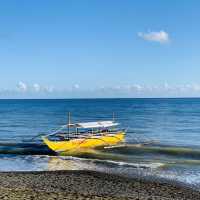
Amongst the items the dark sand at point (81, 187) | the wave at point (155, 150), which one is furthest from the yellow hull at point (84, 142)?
the dark sand at point (81, 187)

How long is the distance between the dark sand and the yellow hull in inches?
438

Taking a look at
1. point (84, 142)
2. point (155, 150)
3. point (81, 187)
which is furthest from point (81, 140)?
point (81, 187)

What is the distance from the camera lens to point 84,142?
129ft

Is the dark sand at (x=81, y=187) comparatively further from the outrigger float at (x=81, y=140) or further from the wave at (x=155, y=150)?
the wave at (x=155, y=150)

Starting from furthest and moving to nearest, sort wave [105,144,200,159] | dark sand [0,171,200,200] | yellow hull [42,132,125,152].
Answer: yellow hull [42,132,125,152] → wave [105,144,200,159] → dark sand [0,171,200,200]

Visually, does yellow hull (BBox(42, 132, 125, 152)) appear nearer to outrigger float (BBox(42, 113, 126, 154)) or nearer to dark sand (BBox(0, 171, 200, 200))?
outrigger float (BBox(42, 113, 126, 154))

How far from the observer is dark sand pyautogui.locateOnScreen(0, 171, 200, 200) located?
1778cm

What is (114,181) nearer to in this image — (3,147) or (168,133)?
(3,147)

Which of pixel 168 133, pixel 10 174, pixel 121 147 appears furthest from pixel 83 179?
pixel 168 133

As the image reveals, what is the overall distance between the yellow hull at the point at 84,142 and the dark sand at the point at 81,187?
11.1m

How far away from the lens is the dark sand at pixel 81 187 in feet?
58.3

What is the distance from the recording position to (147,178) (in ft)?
78.3

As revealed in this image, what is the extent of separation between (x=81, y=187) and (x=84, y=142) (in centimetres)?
1886

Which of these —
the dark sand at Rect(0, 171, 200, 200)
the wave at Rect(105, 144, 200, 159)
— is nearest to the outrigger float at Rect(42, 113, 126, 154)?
the wave at Rect(105, 144, 200, 159)
